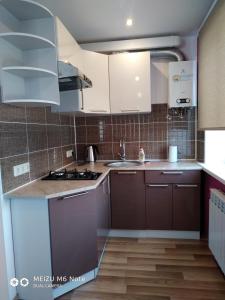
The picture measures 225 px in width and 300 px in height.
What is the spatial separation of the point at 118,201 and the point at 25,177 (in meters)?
1.19

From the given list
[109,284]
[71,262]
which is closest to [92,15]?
[71,262]

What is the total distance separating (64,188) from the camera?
1.67 meters

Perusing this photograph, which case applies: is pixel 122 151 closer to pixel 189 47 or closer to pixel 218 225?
pixel 218 225

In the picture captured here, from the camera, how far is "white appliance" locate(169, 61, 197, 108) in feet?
8.45

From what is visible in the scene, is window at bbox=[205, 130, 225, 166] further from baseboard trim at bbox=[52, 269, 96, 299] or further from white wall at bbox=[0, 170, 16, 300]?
white wall at bbox=[0, 170, 16, 300]

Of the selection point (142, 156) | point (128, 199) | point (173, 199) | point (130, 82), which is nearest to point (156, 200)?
point (173, 199)

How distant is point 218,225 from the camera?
1865 mm

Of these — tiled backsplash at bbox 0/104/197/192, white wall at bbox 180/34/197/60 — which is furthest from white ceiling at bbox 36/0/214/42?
tiled backsplash at bbox 0/104/197/192

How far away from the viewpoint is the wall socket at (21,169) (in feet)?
5.49

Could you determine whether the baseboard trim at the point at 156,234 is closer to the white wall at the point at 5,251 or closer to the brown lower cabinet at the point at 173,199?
the brown lower cabinet at the point at 173,199

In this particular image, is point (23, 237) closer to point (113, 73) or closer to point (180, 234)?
point (180, 234)

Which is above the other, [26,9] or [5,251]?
[26,9]

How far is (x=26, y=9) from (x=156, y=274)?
247 centimetres

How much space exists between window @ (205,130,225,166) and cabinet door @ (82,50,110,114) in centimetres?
127
